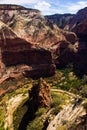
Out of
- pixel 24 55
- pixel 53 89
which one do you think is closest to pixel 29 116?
pixel 53 89

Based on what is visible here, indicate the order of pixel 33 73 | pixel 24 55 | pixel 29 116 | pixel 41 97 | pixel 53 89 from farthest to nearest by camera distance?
1. pixel 24 55
2. pixel 33 73
3. pixel 53 89
4. pixel 29 116
5. pixel 41 97

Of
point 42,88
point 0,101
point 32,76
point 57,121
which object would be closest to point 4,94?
point 0,101

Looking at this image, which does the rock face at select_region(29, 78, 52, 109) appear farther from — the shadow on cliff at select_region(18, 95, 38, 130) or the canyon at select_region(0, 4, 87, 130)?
the shadow on cliff at select_region(18, 95, 38, 130)

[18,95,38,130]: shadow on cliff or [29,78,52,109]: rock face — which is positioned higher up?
[29,78,52,109]: rock face

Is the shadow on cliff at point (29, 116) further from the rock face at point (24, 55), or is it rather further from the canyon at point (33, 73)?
the rock face at point (24, 55)

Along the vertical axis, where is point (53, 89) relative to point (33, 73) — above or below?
above

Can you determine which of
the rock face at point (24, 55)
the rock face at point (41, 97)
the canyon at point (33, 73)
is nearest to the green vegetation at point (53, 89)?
the canyon at point (33, 73)

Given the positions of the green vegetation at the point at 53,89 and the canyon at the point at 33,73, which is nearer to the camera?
the green vegetation at the point at 53,89

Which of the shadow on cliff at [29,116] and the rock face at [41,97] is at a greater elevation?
the rock face at [41,97]

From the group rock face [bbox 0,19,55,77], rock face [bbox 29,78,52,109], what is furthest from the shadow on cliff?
rock face [bbox 0,19,55,77]

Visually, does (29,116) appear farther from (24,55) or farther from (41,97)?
(24,55)

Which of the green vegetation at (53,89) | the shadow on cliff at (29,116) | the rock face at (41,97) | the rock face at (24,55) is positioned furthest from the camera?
the rock face at (24,55)

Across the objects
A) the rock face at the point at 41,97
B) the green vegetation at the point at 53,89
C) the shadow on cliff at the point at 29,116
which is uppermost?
the rock face at the point at 41,97
